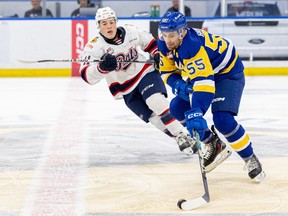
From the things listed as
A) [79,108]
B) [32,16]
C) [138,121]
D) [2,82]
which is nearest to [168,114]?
[138,121]

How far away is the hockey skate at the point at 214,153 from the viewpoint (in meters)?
4.02

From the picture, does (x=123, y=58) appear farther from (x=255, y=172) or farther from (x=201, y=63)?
(x=255, y=172)

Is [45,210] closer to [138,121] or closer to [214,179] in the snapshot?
[214,179]

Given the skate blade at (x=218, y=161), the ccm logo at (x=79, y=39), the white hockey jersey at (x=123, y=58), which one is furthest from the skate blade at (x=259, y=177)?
the ccm logo at (x=79, y=39)

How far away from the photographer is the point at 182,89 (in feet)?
12.5

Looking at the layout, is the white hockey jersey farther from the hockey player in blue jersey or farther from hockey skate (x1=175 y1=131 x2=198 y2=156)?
the hockey player in blue jersey

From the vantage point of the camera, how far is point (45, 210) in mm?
3285

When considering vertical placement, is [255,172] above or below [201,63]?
below

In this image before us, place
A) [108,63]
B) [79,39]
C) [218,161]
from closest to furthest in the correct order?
1. [218,161]
2. [108,63]
3. [79,39]

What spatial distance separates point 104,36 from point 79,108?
2208 millimetres

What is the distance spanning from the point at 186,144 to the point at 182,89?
2.51ft

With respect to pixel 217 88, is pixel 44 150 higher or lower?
lower

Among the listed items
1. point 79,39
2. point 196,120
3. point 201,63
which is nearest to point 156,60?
point 201,63

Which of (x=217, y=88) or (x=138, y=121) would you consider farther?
(x=138, y=121)
